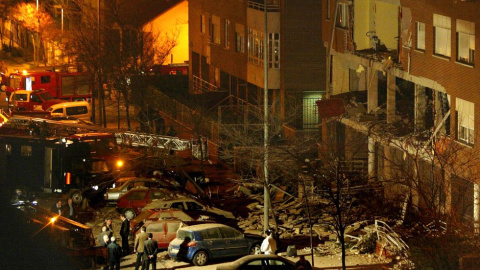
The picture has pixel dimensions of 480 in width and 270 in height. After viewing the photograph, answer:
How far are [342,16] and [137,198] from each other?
43.0 feet

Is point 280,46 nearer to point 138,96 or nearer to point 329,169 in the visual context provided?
point 138,96

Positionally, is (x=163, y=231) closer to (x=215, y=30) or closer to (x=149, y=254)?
(x=149, y=254)

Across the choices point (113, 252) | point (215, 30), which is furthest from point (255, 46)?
point (113, 252)

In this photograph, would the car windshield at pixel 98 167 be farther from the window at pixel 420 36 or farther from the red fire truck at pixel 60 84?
the red fire truck at pixel 60 84

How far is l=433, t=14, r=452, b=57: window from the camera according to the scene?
28953 millimetres

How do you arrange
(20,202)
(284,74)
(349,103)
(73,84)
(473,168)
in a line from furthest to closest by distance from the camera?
(73,84), (284,74), (349,103), (20,202), (473,168)

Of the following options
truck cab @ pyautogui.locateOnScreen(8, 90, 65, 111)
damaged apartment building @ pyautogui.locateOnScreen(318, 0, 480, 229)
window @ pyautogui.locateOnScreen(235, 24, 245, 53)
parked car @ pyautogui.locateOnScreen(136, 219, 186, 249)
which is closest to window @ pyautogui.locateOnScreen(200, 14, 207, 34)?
window @ pyautogui.locateOnScreen(235, 24, 245, 53)

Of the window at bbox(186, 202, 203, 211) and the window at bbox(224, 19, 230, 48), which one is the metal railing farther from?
the window at bbox(186, 202, 203, 211)

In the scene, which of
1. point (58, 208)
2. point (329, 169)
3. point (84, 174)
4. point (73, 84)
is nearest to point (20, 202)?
point (58, 208)

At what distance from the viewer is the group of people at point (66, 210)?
31.0 metres

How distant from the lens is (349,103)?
3853cm

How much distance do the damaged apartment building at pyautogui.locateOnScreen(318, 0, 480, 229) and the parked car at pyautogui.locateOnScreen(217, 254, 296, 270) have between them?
3870 mm

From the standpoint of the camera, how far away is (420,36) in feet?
103

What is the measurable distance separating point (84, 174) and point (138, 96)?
15.3m
